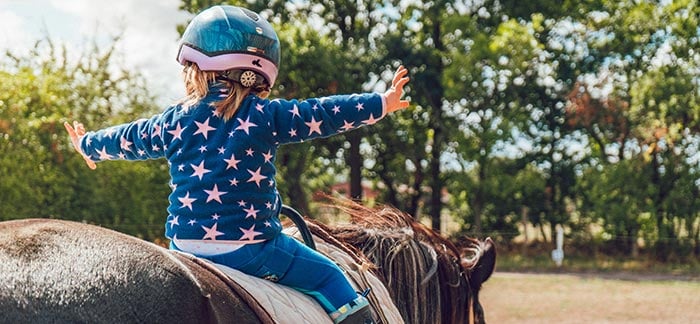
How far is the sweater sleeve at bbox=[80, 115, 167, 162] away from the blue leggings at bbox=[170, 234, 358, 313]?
1.01 feet

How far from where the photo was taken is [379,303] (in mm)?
2836

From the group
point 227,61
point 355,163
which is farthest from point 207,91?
point 355,163

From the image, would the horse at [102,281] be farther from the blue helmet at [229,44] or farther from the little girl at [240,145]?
the blue helmet at [229,44]

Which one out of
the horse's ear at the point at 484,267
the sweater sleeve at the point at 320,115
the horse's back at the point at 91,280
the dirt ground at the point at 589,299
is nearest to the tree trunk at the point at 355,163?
the dirt ground at the point at 589,299

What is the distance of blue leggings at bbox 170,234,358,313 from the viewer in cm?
237

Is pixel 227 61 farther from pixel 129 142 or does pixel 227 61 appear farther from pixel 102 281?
pixel 102 281

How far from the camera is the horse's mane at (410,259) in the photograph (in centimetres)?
329

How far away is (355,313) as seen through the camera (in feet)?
8.22

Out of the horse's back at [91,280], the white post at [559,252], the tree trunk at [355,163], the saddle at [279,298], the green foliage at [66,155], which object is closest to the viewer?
the horse's back at [91,280]

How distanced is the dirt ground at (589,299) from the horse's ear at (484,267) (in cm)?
805

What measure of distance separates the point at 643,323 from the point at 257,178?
10.5 meters

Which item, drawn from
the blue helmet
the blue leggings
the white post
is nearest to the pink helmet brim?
the blue helmet

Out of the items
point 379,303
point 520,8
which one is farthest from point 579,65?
point 379,303

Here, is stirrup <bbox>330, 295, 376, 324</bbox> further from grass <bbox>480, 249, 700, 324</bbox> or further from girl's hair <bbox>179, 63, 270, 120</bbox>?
grass <bbox>480, 249, 700, 324</bbox>
